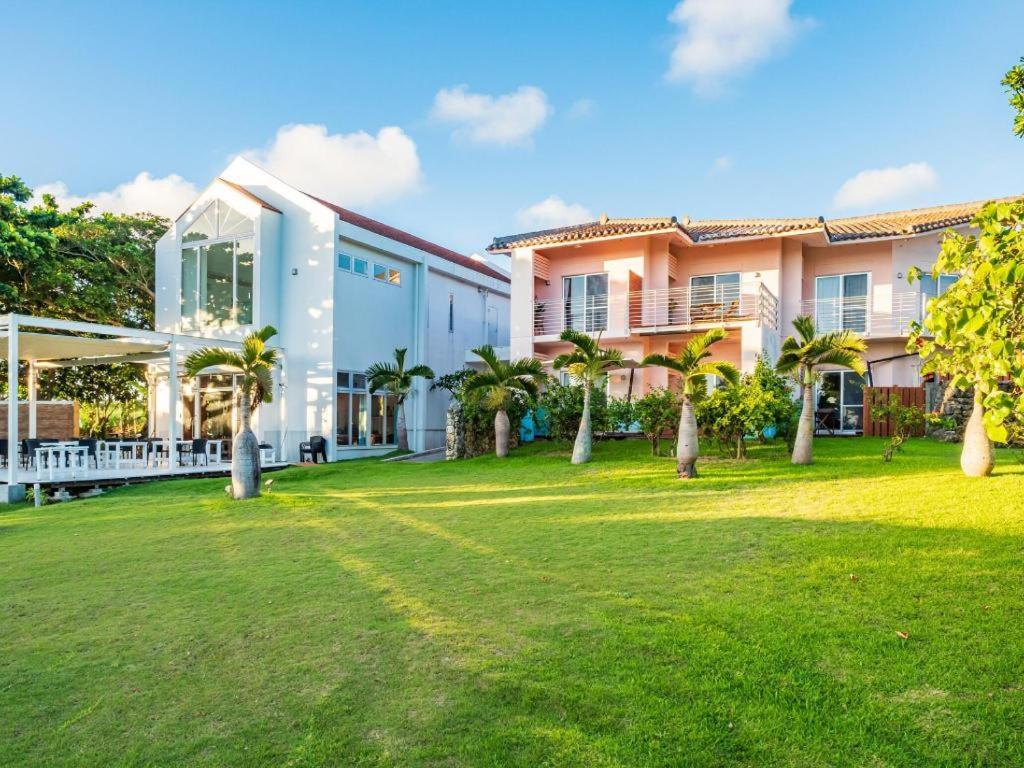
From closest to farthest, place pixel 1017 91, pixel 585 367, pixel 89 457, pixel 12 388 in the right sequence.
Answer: pixel 1017 91 < pixel 12 388 < pixel 585 367 < pixel 89 457

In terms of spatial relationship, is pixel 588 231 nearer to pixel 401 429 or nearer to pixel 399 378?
pixel 399 378

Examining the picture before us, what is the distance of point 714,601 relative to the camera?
5324 mm

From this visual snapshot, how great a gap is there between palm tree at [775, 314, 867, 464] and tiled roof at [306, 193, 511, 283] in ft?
46.9

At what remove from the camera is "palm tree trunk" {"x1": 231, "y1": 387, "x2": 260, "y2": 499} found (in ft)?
39.9

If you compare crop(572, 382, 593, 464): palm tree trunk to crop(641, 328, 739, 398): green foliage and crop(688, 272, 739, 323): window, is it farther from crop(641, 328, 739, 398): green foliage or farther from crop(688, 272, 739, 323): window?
crop(688, 272, 739, 323): window

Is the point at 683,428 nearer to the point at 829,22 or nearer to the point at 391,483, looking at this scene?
the point at 391,483

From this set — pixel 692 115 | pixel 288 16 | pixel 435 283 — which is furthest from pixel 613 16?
pixel 435 283

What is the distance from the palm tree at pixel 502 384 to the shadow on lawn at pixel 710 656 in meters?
11.1

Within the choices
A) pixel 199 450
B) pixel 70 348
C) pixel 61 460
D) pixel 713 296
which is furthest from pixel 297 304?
pixel 713 296

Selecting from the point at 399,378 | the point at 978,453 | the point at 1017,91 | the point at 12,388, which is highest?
the point at 1017,91

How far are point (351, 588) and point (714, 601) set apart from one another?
319cm

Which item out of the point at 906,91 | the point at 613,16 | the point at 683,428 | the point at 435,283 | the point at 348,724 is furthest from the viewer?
the point at 435,283

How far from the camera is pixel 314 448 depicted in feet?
66.6

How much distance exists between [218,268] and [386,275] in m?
5.49
